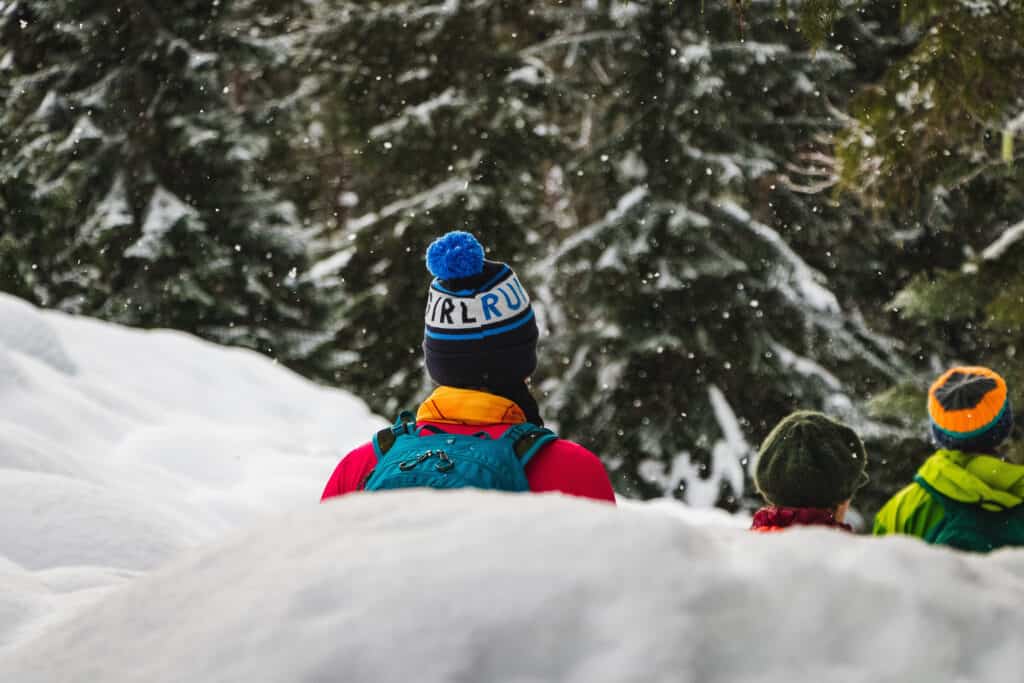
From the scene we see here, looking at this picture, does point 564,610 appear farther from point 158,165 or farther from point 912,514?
point 158,165

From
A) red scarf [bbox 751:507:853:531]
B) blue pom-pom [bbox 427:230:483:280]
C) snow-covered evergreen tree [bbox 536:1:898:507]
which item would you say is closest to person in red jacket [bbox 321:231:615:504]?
blue pom-pom [bbox 427:230:483:280]

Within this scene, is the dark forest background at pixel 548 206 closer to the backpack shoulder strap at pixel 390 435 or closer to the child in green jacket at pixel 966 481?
the child in green jacket at pixel 966 481

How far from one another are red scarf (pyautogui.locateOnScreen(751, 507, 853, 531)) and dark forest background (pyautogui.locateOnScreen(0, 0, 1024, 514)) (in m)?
7.11

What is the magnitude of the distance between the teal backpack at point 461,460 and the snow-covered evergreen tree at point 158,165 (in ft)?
36.2

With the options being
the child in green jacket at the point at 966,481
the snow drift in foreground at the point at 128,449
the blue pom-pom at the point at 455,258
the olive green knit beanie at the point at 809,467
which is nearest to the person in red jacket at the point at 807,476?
the olive green knit beanie at the point at 809,467

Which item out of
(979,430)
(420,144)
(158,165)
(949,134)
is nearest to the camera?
(979,430)

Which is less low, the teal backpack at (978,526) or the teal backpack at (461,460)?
the teal backpack at (461,460)

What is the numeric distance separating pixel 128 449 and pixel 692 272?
685 cm

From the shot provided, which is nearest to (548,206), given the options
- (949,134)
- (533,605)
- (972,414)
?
(949,134)

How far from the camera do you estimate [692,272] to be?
36.6ft

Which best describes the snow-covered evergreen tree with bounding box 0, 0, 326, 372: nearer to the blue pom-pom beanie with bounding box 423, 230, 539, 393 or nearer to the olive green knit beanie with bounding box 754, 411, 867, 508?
the olive green knit beanie with bounding box 754, 411, 867, 508

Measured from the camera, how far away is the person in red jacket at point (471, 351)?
2234 millimetres

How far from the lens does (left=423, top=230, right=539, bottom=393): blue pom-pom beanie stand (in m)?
2.32

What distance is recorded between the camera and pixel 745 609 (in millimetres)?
1311
